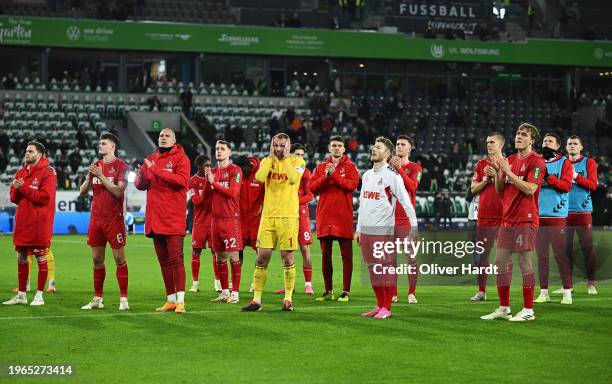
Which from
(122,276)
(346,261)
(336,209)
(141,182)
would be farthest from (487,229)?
(122,276)

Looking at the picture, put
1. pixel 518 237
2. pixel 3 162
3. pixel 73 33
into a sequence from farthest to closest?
1. pixel 73 33
2. pixel 3 162
3. pixel 518 237

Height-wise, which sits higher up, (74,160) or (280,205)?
(74,160)

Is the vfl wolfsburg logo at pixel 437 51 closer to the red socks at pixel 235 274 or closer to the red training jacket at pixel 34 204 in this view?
the red socks at pixel 235 274

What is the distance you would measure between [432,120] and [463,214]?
547 inches

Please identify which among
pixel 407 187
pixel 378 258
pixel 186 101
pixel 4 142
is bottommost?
pixel 378 258

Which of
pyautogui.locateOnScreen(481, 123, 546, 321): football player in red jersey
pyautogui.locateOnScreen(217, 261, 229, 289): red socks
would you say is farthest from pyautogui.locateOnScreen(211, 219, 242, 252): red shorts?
pyautogui.locateOnScreen(481, 123, 546, 321): football player in red jersey

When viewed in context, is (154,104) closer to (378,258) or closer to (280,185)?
(280,185)

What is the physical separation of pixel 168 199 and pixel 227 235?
1.60 m

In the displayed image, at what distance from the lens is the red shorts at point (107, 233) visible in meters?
13.1

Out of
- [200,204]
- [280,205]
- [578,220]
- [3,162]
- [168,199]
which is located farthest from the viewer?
[3,162]

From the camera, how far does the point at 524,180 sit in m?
12.3

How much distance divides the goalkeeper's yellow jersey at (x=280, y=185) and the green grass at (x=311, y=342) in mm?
1290

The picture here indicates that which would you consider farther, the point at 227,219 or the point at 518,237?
the point at 227,219

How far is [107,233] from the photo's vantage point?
1309cm
